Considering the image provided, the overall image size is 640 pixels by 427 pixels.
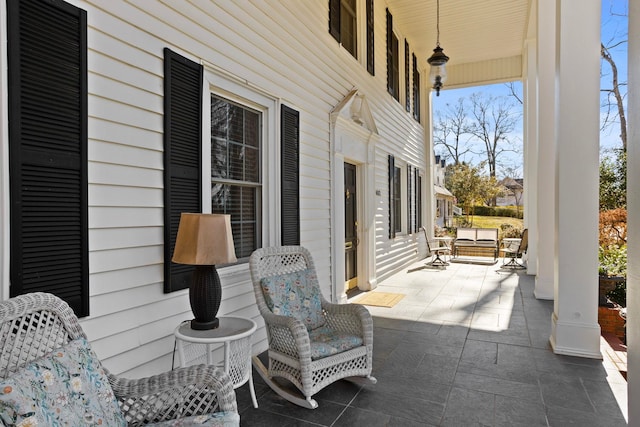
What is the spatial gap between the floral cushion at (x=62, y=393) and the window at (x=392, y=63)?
7293mm

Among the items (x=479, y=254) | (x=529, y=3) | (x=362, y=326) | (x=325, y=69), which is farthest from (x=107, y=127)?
(x=479, y=254)

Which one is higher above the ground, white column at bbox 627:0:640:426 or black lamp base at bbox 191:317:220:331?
white column at bbox 627:0:640:426

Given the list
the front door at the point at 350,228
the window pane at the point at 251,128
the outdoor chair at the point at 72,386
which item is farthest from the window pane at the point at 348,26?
the outdoor chair at the point at 72,386

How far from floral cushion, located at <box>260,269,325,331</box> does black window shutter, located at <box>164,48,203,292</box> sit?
26.1 inches

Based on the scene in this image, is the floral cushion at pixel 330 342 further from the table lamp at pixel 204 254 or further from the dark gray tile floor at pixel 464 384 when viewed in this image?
the table lamp at pixel 204 254

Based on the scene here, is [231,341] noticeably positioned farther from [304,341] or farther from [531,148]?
[531,148]

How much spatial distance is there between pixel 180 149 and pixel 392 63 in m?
6.49

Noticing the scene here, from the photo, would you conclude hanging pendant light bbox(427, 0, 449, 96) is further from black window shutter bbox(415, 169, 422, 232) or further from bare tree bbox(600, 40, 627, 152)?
bare tree bbox(600, 40, 627, 152)

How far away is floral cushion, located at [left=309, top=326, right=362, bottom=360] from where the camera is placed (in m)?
2.78

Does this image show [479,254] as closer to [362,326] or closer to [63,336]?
[362,326]

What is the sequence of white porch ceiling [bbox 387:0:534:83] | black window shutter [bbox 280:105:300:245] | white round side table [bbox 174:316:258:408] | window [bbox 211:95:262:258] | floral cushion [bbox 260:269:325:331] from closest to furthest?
white round side table [bbox 174:316:258:408]
floral cushion [bbox 260:269:325:331]
window [bbox 211:95:262:258]
black window shutter [bbox 280:105:300:245]
white porch ceiling [bbox 387:0:534:83]

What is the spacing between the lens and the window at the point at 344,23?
5355 mm

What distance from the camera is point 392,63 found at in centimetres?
816

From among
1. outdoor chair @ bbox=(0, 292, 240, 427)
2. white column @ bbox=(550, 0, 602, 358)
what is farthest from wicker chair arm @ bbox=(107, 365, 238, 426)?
white column @ bbox=(550, 0, 602, 358)
